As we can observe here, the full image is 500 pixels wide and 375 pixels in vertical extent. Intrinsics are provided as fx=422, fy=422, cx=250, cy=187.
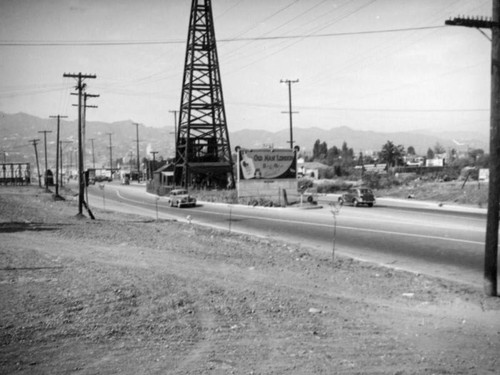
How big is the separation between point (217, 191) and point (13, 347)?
141ft

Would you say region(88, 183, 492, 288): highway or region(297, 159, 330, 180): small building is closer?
region(88, 183, 492, 288): highway

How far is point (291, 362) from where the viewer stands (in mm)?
5859

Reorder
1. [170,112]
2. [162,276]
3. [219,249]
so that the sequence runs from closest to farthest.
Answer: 1. [162,276]
2. [219,249]
3. [170,112]

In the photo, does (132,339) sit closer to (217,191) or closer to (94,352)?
(94,352)

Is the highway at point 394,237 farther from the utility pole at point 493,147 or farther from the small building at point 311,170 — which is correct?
the small building at point 311,170

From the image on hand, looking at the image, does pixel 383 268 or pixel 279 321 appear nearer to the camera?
pixel 279 321

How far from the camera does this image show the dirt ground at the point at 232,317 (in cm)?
588

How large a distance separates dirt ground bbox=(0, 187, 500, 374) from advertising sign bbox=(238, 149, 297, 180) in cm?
2743

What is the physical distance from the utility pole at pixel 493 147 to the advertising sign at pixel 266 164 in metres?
31.1

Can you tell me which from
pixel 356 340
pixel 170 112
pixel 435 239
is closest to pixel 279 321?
pixel 356 340

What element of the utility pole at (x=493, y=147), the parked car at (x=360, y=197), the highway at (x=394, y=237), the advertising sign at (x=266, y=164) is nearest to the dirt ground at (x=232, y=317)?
the utility pole at (x=493, y=147)

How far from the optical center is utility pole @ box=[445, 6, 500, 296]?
360 inches

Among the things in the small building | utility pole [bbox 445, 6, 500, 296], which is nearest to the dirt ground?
utility pole [bbox 445, 6, 500, 296]

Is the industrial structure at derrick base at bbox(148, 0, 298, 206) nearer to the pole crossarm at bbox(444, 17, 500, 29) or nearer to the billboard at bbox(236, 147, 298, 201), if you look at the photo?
the billboard at bbox(236, 147, 298, 201)
